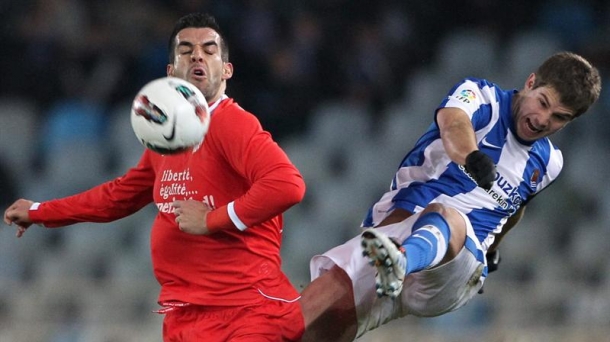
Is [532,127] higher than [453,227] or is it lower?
higher

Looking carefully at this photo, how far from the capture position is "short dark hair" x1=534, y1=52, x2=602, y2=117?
471 cm

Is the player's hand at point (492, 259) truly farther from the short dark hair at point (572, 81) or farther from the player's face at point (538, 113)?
the short dark hair at point (572, 81)

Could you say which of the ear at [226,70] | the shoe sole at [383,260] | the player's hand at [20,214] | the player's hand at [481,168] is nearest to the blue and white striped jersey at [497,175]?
the player's hand at [481,168]

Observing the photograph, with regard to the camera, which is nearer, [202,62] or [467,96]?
[202,62]

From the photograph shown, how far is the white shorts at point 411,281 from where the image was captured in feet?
15.6

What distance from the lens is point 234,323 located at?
4148mm

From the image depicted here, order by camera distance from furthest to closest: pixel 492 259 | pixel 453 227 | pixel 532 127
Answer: pixel 492 259 → pixel 532 127 → pixel 453 227

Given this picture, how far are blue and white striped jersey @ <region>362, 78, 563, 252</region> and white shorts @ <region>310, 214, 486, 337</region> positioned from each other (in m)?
0.24

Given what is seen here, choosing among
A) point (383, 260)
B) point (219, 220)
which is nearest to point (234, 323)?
point (219, 220)

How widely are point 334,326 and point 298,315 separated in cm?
44

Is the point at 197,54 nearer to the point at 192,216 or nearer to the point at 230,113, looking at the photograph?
the point at 230,113

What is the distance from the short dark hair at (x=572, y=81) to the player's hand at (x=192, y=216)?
1.62 metres

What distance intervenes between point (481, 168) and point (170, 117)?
1159 mm

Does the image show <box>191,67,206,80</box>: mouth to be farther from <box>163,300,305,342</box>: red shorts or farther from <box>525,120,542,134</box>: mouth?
<box>525,120,542,134</box>: mouth
